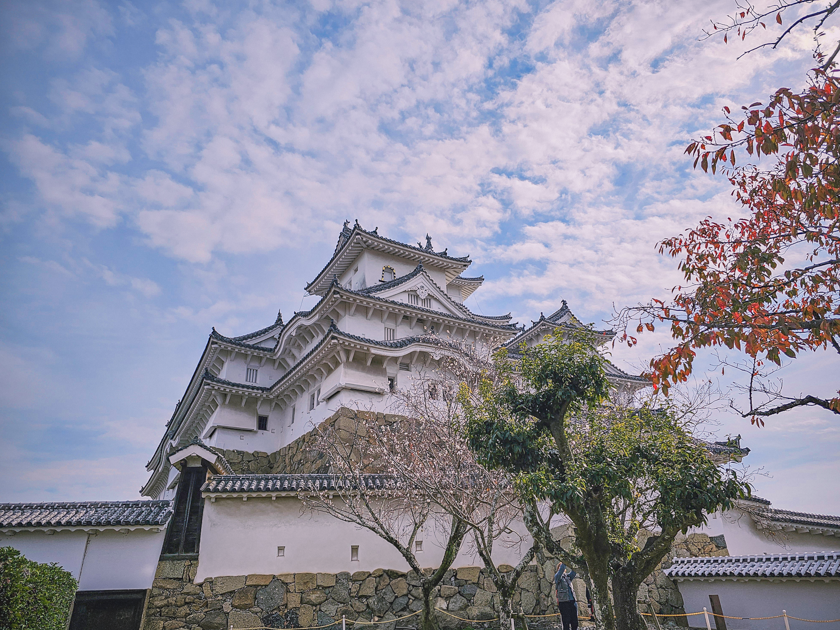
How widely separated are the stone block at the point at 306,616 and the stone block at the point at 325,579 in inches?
20.9

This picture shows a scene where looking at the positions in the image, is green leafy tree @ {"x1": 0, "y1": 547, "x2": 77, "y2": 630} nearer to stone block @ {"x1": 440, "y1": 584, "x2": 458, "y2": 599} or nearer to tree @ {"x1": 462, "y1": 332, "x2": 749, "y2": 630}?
tree @ {"x1": 462, "y1": 332, "x2": 749, "y2": 630}

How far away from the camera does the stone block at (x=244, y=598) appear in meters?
10.6

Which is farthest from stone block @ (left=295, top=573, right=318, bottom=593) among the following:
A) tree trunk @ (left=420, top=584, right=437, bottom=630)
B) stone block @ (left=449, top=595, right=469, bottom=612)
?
stone block @ (left=449, top=595, right=469, bottom=612)

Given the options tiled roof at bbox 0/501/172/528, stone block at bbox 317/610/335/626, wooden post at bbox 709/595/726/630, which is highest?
tiled roof at bbox 0/501/172/528

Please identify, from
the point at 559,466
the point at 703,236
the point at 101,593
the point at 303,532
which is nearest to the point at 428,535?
the point at 303,532

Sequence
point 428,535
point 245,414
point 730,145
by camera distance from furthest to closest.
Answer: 1. point 245,414
2. point 428,535
3. point 730,145

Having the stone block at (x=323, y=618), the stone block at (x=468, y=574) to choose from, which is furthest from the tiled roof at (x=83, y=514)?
the stone block at (x=468, y=574)

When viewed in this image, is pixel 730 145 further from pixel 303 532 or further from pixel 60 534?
pixel 60 534

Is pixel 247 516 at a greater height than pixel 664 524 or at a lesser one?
greater

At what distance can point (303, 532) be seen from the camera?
38.4 ft

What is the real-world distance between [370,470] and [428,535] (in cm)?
356

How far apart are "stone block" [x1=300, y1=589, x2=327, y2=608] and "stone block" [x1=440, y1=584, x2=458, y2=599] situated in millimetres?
2906

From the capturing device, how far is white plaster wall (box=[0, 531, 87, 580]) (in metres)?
9.85

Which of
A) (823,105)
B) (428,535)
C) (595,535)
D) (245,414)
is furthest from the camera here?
(245,414)
